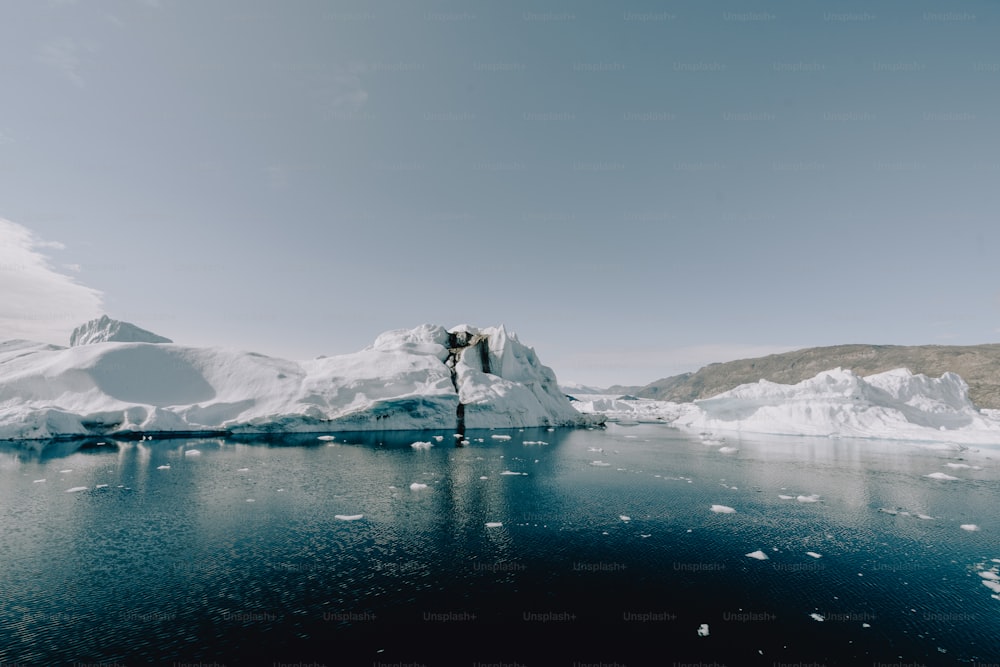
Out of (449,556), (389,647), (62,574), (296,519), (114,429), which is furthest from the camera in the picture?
(114,429)

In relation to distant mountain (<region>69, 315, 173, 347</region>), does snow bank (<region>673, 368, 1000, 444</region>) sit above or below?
below

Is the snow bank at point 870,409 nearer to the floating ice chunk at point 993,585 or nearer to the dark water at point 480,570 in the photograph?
the dark water at point 480,570

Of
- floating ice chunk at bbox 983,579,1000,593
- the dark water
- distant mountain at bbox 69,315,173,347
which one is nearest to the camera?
the dark water

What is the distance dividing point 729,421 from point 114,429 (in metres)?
109

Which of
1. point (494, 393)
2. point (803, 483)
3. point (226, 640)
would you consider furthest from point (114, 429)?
point (803, 483)

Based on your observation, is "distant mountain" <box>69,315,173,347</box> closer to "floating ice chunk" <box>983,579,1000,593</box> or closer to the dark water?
the dark water

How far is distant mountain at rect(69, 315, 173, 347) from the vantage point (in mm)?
112688

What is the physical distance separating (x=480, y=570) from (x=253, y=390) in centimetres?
6216

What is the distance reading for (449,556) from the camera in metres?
18.4

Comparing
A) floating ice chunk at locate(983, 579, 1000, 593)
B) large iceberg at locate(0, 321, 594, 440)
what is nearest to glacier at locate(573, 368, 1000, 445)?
large iceberg at locate(0, 321, 594, 440)

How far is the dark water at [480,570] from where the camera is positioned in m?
12.1

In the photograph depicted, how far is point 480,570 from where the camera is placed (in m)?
17.0

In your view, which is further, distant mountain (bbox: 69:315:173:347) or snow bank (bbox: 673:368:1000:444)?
distant mountain (bbox: 69:315:173:347)

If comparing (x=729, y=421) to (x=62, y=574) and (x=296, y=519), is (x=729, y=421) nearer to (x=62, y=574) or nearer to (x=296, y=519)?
(x=296, y=519)
